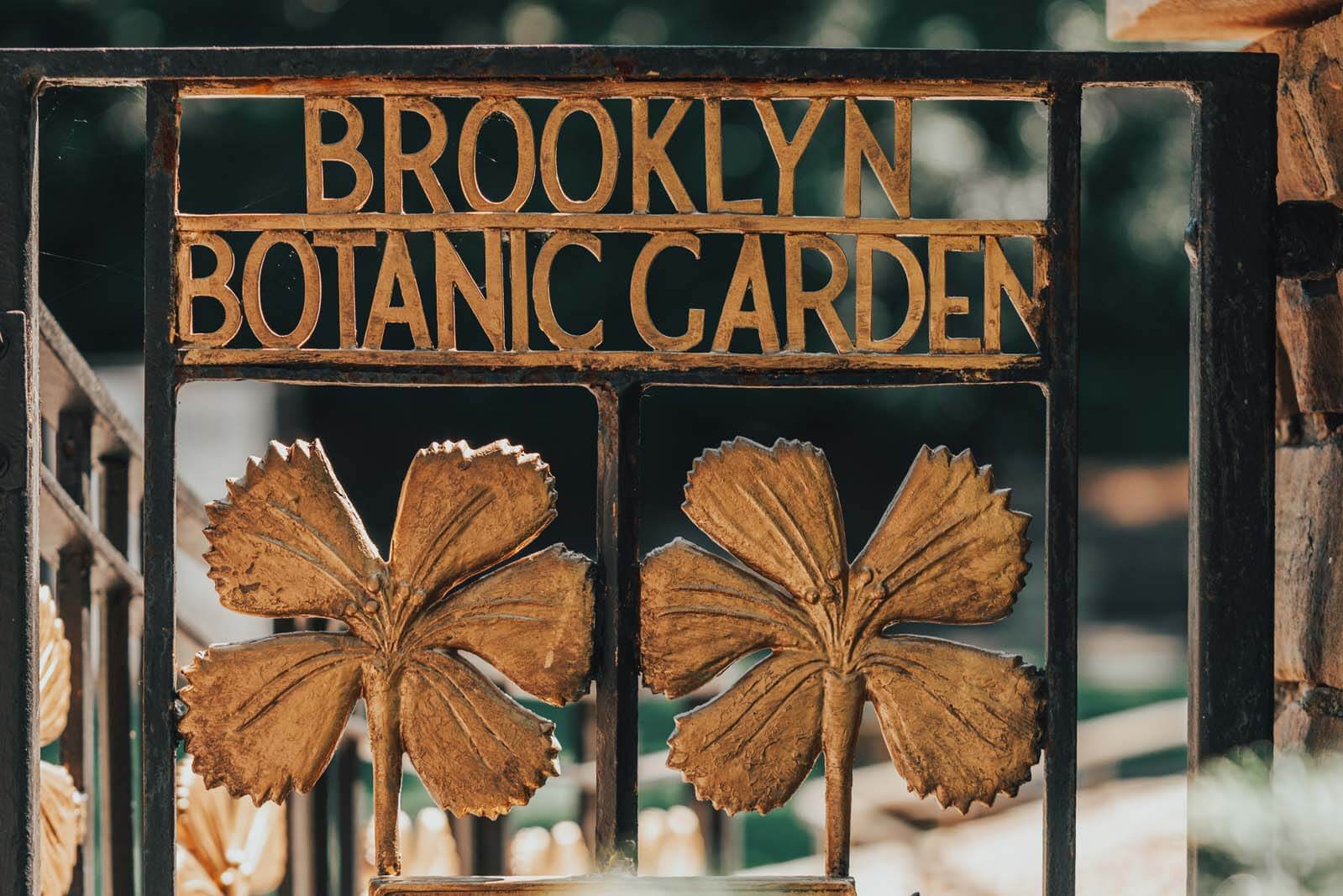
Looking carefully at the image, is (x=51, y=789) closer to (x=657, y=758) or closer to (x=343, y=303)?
(x=343, y=303)

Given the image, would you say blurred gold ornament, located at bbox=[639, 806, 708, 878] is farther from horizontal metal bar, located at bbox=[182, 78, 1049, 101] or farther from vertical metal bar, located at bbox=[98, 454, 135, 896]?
horizontal metal bar, located at bbox=[182, 78, 1049, 101]

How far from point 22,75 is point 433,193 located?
33 centimetres

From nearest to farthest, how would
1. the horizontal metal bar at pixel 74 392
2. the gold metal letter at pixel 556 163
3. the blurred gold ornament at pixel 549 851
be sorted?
the gold metal letter at pixel 556 163
the horizontal metal bar at pixel 74 392
the blurred gold ornament at pixel 549 851

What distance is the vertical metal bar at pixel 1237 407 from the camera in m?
1.02

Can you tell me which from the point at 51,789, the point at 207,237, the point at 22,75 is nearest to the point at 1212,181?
the point at 207,237

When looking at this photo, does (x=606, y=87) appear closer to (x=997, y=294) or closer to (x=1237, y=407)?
(x=997, y=294)

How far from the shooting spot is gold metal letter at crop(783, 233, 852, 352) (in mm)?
1018

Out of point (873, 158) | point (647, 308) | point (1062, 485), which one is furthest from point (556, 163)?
point (1062, 485)

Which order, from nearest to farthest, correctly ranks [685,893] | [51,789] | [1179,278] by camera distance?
[685,893] → [51,789] → [1179,278]

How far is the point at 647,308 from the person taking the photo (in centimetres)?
100

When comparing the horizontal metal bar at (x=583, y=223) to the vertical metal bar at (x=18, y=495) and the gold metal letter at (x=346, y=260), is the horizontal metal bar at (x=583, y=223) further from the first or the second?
the vertical metal bar at (x=18, y=495)

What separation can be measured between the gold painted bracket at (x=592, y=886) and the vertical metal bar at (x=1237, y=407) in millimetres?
344

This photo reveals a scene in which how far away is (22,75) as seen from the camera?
1014 millimetres

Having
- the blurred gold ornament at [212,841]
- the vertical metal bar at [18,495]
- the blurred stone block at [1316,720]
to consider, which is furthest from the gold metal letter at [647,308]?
the blurred gold ornament at [212,841]
